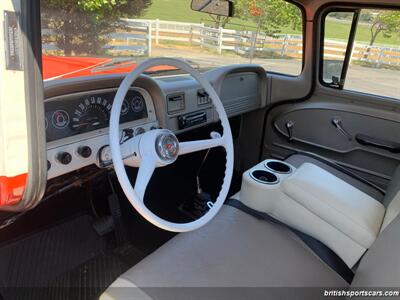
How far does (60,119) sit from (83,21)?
1.40 ft

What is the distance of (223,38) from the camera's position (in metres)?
2.34

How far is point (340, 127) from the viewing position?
260 cm

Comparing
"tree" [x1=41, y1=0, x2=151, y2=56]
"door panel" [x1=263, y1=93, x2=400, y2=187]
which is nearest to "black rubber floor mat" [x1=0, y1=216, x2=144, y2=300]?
"tree" [x1=41, y1=0, x2=151, y2=56]

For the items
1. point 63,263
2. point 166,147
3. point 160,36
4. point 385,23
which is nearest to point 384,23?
point 385,23

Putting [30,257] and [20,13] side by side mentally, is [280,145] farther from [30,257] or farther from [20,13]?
[20,13]

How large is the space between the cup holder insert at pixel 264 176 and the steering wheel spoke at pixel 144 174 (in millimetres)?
690

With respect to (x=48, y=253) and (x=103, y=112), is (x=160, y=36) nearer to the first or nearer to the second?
(x=103, y=112)

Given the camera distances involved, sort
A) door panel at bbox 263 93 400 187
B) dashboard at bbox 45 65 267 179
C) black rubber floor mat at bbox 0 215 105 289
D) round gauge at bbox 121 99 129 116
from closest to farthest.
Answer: dashboard at bbox 45 65 267 179
round gauge at bbox 121 99 129 116
black rubber floor mat at bbox 0 215 105 289
door panel at bbox 263 93 400 187

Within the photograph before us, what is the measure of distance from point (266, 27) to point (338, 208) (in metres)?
1.59

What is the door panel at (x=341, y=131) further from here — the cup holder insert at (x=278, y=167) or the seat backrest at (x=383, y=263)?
the seat backrest at (x=383, y=263)

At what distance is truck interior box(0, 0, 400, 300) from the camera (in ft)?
4.06

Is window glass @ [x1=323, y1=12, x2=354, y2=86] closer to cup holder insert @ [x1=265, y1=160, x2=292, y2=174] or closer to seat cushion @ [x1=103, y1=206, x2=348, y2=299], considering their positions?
cup holder insert @ [x1=265, y1=160, x2=292, y2=174]

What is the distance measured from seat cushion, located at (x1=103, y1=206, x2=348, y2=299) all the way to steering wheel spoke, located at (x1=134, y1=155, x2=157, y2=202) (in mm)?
304

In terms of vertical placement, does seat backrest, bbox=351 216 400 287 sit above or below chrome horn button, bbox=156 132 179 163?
below
